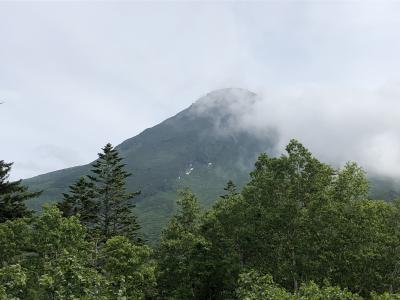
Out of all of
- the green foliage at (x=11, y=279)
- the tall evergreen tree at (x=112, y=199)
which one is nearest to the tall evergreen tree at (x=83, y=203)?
the tall evergreen tree at (x=112, y=199)

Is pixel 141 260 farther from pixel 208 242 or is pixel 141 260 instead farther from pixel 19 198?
pixel 19 198

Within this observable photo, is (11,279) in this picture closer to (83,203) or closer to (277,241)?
(277,241)

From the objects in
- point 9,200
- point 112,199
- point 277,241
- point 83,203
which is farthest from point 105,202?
point 277,241

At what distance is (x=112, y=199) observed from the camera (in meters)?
62.9

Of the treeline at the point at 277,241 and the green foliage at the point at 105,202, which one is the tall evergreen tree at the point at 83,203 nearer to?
the green foliage at the point at 105,202

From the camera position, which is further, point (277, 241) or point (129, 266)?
point (277, 241)

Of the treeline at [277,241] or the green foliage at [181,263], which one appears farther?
the green foliage at [181,263]

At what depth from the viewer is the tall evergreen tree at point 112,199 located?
61500mm

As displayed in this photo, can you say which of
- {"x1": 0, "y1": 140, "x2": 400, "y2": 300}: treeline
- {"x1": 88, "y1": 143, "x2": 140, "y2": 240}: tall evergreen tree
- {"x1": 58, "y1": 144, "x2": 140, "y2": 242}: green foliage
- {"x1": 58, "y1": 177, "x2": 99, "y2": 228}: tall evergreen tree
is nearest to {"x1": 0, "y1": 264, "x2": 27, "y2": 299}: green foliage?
{"x1": 0, "y1": 140, "x2": 400, "y2": 300}: treeline

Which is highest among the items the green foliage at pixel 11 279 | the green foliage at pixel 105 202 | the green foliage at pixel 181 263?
the green foliage at pixel 105 202

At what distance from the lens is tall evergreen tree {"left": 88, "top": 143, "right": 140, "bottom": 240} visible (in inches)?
2421

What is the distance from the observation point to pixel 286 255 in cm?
3825

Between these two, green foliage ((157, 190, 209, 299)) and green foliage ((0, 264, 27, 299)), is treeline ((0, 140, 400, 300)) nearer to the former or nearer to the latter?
green foliage ((157, 190, 209, 299))

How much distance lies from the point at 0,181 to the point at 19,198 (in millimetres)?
3052
